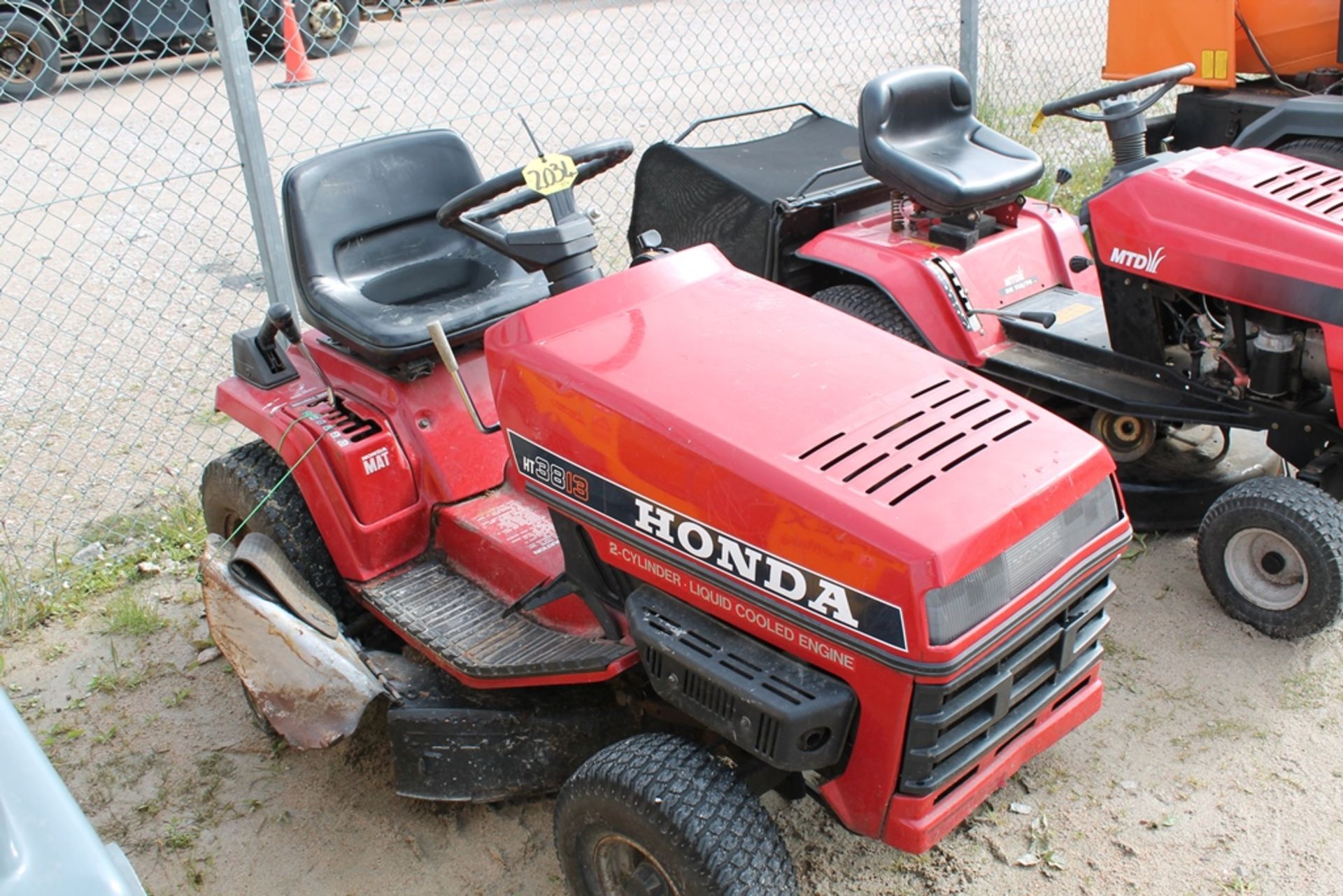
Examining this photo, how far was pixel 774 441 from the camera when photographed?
7.04 feet

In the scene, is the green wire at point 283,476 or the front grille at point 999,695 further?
the green wire at point 283,476

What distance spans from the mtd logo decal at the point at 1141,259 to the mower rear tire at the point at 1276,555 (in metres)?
0.64

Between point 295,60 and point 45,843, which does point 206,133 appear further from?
point 45,843

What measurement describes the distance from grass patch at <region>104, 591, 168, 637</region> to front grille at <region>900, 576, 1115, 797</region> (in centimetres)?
243

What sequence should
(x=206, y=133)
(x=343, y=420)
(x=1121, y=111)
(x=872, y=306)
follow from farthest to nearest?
1. (x=206, y=133)
2. (x=872, y=306)
3. (x=1121, y=111)
4. (x=343, y=420)

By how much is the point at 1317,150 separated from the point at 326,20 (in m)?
7.99

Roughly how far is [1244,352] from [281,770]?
8.90 feet

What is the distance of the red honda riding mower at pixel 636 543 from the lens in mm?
2057

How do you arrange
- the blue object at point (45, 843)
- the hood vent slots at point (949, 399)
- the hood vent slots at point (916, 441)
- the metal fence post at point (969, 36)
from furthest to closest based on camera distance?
the metal fence post at point (969, 36)
the hood vent slots at point (949, 399)
the hood vent slots at point (916, 441)
the blue object at point (45, 843)

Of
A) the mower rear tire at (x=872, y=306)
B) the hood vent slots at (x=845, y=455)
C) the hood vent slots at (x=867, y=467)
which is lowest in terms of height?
the mower rear tire at (x=872, y=306)

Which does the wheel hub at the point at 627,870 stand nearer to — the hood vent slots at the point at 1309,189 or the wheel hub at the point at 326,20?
the hood vent slots at the point at 1309,189

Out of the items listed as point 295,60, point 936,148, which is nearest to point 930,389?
point 936,148

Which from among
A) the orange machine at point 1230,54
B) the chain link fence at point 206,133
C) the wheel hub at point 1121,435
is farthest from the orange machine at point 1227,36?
the wheel hub at point 1121,435

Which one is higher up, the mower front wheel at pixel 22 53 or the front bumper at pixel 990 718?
the front bumper at pixel 990 718
